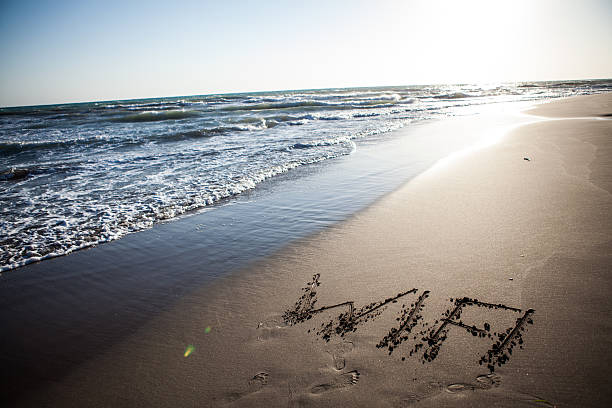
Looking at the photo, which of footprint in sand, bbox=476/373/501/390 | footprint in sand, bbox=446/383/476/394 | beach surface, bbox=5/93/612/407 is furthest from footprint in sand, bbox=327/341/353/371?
footprint in sand, bbox=476/373/501/390

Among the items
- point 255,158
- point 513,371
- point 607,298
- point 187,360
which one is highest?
point 255,158

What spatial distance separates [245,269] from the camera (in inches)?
132

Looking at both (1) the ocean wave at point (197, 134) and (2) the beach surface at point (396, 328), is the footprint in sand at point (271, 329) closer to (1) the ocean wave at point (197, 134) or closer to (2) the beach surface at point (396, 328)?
(2) the beach surface at point (396, 328)

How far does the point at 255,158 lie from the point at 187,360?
7.45 meters

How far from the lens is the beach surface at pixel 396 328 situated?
178 centimetres

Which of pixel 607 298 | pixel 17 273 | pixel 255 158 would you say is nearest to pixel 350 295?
pixel 607 298

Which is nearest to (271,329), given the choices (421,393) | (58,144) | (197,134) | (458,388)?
(421,393)

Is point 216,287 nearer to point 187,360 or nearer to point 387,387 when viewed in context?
point 187,360

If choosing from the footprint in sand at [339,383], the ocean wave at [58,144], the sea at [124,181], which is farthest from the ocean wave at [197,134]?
the footprint in sand at [339,383]

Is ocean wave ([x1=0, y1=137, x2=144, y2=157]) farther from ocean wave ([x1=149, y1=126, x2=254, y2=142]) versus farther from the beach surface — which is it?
the beach surface

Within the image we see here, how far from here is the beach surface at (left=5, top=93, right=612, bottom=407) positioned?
1784mm

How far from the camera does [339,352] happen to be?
2.08 m

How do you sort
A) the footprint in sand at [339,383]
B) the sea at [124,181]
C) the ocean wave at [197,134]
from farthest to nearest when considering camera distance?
the ocean wave at [197,134]
the sea at [124,181]
the footprint in sand at [339,383]

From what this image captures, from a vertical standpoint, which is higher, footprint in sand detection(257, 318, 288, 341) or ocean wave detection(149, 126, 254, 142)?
ocean wave detection(149, 126, 254, 142)
